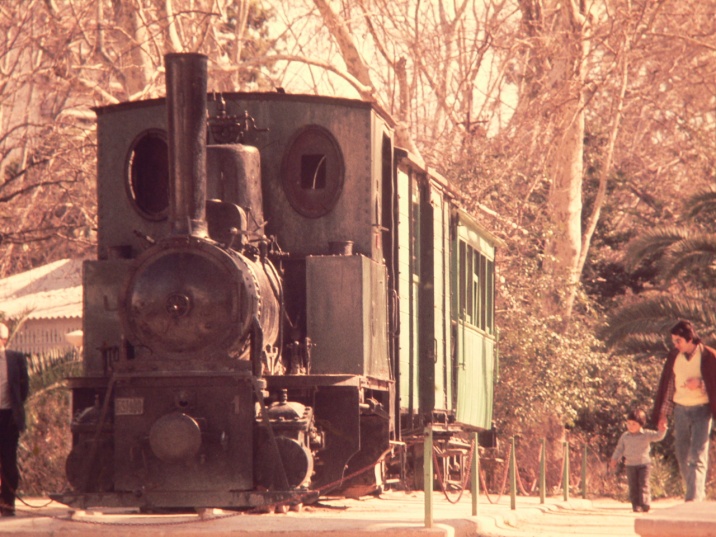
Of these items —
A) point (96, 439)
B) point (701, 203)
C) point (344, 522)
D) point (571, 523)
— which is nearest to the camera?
point (96, 439)

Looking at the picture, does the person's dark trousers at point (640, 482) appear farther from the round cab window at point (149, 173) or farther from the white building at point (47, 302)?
the white building at point (47, 302)

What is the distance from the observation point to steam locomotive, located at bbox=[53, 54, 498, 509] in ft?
31.0

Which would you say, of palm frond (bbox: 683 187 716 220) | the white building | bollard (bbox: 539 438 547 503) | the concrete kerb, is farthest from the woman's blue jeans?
the white building

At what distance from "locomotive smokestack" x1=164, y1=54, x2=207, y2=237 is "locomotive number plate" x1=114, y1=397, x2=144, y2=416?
3.81 ft

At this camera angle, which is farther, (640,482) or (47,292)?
(47,292)

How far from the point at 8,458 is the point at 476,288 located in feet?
21.8

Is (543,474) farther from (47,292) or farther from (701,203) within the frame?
(47,292)

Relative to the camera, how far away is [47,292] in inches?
1110

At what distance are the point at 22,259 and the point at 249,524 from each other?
2952 centimetres

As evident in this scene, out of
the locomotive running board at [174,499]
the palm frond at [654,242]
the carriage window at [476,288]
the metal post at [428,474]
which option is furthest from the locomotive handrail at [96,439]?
the palm frond at [654,242]

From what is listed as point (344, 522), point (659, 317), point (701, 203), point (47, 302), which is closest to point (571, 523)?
point (344, 522)

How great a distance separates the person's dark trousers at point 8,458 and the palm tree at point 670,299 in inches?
503

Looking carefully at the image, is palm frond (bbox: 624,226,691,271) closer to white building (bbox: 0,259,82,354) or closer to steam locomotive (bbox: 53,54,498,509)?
white building (bbox: 0,259,82,354)

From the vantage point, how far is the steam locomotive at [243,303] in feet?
31.0
